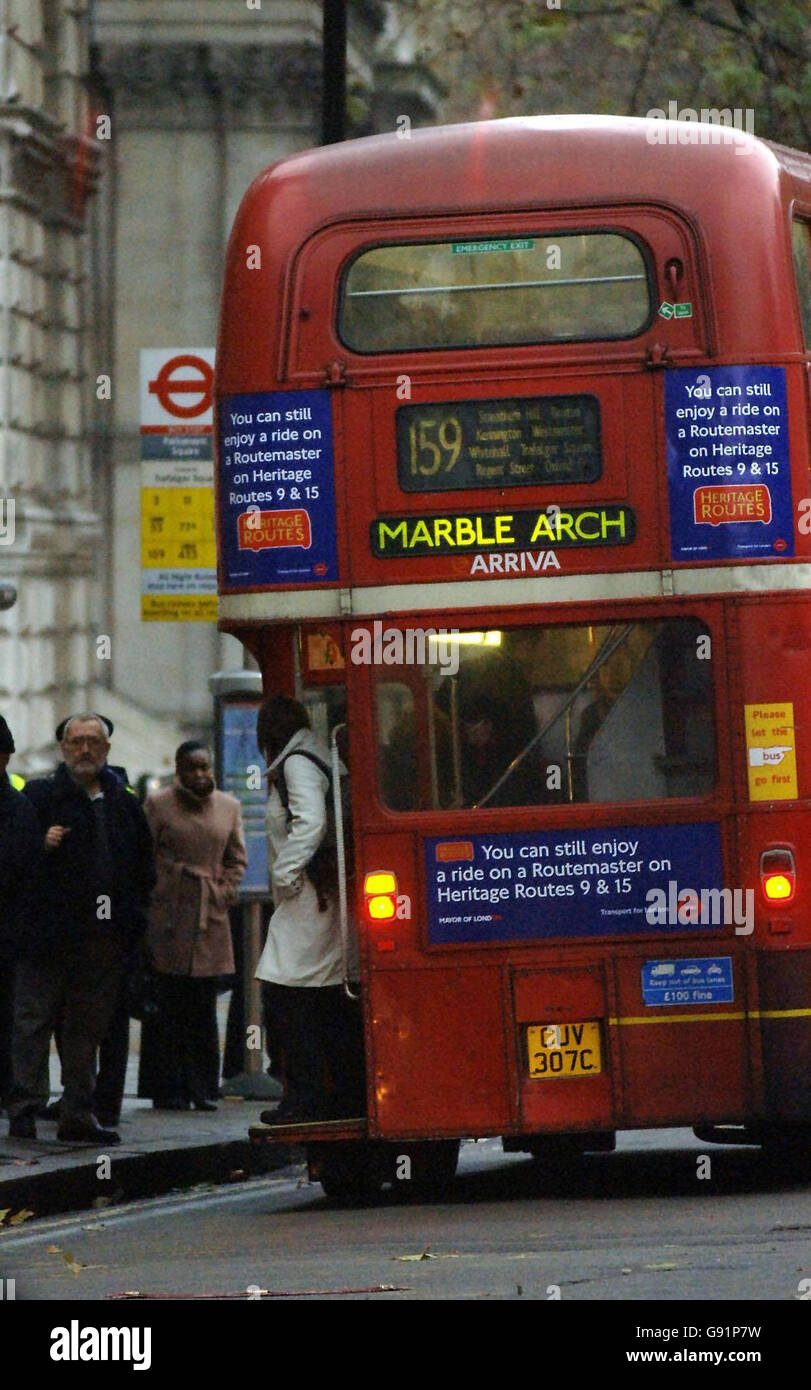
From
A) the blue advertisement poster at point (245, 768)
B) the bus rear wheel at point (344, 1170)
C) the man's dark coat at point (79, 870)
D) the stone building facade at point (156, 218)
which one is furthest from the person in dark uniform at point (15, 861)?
the stone building facade at point (156, 218)

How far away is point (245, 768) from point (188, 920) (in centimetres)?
158

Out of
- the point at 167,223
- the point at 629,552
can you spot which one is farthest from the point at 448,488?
the point at 167,223

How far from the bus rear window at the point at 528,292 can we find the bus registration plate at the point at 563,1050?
2.43 meters

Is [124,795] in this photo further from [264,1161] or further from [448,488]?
[448,488]

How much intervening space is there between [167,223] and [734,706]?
23247 mm

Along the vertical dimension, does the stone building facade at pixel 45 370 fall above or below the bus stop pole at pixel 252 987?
above

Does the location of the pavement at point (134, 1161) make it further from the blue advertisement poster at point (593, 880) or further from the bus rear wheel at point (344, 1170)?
the blue advertisement poster at point (593, 880)

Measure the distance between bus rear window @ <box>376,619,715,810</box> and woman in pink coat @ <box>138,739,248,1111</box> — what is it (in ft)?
12.8

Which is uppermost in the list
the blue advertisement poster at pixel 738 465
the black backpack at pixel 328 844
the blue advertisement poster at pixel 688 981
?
the blue advertisement poster at pixel 738 465

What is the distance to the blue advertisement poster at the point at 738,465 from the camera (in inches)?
414

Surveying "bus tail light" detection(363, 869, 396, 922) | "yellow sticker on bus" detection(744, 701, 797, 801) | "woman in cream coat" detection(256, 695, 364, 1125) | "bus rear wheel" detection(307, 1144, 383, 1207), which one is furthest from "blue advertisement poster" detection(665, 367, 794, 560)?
"bus rear wheel" detection(307, 1144, 383, 1207)

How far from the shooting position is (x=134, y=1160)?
39.8 feet

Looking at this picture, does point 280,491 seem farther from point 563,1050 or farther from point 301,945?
point 563,1050

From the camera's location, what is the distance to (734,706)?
10.6 meters
